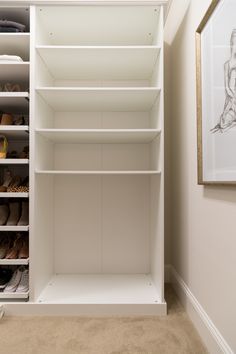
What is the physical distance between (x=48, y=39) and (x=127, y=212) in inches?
54.8

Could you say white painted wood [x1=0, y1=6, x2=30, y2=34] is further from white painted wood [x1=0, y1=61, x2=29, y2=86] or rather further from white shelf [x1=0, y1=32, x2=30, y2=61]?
white painted wood [x1=0, y1=61, x2=29, y2=86]

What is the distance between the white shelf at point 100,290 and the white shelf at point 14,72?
4.69ft

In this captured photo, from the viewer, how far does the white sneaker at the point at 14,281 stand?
161 centimetres

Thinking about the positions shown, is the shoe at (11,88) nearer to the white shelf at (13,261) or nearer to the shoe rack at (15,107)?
the shoe rack at (15,107)

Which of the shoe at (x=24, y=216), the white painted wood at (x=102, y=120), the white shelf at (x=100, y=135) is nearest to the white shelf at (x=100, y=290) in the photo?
the shoe at (x=24, y=216)

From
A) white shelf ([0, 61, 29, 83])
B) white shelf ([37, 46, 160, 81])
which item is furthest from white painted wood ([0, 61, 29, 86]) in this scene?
white shelf ([37, 46, 160, 81])

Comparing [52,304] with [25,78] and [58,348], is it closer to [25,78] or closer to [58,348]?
[58,348]

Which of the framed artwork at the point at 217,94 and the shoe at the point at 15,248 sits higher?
the framed artwork at the point at 217,94

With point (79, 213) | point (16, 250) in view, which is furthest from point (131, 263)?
point (16, 250)

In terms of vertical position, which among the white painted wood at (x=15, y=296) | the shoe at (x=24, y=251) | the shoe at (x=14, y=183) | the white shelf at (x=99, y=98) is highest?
the white shelf at (x=99, y=98)

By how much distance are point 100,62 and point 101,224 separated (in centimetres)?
118

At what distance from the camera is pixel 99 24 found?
1.72 metres

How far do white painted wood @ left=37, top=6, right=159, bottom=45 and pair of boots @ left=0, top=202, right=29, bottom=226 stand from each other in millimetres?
1118

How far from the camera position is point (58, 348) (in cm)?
126
